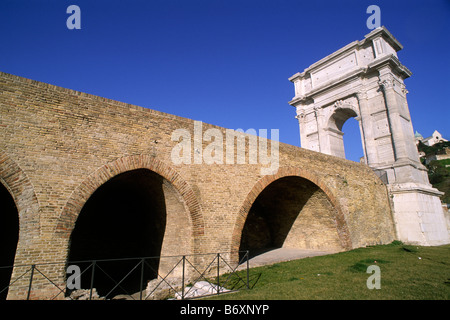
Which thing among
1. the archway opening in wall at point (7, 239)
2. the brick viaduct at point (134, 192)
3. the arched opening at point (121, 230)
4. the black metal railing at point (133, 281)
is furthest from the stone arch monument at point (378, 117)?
the archway opening in wall at point (7, 239)

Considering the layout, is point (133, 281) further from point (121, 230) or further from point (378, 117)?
point (378, 117)

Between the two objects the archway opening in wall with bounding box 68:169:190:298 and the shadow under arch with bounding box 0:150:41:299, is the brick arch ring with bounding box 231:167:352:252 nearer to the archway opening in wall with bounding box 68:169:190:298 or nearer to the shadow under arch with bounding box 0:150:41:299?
the archway opening in wall with bounding box 68:169:190:298

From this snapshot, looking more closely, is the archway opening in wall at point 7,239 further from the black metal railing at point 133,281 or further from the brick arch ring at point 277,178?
the brick arch ring at point 277,178

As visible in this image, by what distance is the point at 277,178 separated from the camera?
32.5ft

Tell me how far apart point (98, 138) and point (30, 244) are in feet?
Result: 8.80

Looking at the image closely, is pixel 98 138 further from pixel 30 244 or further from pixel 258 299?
pixel 258 299

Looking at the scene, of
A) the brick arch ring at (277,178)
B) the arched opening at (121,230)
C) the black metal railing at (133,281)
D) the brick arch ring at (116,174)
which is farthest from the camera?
the arched opening at (121,230)

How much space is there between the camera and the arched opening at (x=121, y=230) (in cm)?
870

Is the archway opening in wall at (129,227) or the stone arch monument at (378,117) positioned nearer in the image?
the archway opening in wall at (129,227)

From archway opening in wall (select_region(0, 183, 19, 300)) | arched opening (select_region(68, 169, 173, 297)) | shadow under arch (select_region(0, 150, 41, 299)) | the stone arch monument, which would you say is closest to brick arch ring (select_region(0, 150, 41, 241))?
shadow under arch (select_region(0, 150, 41, 299))

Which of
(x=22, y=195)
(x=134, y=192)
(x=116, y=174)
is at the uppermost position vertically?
(x=116, y=174)

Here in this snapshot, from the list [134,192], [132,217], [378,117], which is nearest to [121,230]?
[132,217]

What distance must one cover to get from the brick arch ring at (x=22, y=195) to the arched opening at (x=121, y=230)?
2.65 metres

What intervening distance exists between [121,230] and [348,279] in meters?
8.20
